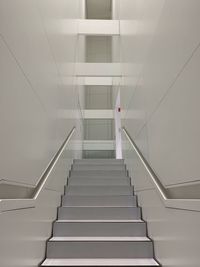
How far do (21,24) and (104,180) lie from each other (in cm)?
271

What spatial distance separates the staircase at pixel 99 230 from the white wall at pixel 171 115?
183 mm

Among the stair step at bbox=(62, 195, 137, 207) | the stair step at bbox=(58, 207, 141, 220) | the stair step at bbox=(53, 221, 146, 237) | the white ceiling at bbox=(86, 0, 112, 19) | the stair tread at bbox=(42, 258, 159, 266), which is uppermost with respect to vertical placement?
the white ceiling at bbox=(86, 0, 112, 19)

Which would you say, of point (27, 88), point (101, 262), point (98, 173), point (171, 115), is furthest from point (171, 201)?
point (98, 173)

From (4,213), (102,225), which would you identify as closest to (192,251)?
(4,213)

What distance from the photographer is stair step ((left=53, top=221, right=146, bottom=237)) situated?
8.54 feet

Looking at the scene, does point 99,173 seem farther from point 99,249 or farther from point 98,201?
point 99,249

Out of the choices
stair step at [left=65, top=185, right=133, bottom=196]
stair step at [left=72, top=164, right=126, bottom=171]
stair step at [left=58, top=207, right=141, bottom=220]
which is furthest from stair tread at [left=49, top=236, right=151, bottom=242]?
stair step at [left=72, top=164, right=126, bottom=171]

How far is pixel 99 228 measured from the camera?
8.61ft

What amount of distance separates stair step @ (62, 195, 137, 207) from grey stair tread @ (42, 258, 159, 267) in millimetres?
974

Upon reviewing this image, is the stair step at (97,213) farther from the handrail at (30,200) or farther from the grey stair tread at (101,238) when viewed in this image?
the handrail at (30,200)

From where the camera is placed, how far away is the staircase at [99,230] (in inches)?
90.1

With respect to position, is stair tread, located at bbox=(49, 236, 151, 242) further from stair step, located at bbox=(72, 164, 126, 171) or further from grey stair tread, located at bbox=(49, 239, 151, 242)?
stair step, located at bbox=(72, 164, 126, 171)

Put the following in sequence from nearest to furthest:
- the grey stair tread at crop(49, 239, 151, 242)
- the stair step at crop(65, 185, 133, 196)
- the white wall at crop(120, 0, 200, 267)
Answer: the white wall at crop(120, 0, 200, 267)
the grey stair tread at crop(49, 239, 151, 242)
the stair step at crop(65, 185, 133, 196)

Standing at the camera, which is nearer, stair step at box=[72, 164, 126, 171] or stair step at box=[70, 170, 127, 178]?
stair step at box=[70, 170, 127, 178]
